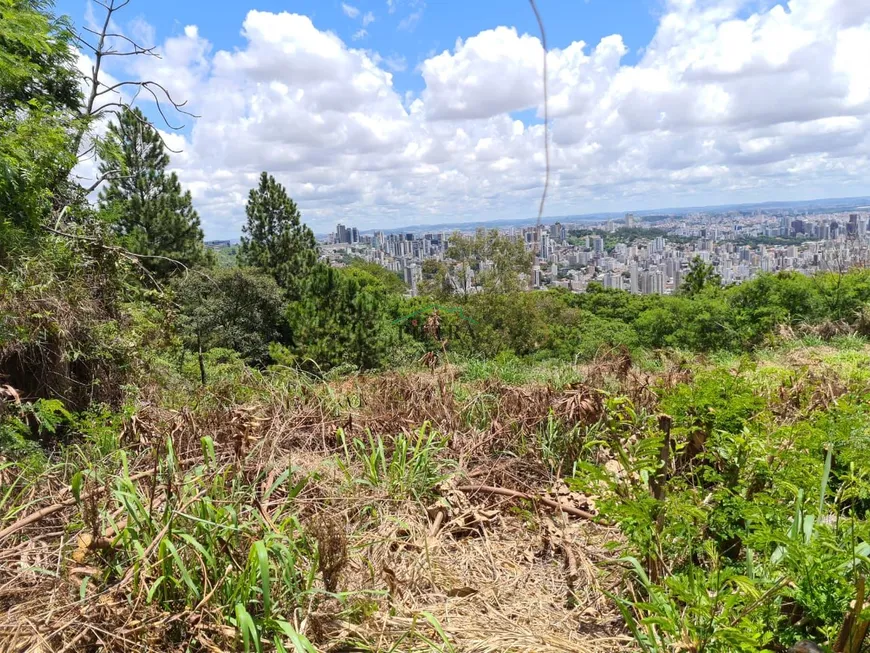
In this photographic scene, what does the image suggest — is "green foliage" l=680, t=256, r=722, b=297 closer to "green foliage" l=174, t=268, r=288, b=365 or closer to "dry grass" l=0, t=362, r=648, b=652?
"green foliage" l=174, t=268, r=288, b=365

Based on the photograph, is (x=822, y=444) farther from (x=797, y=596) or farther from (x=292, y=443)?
(x=292, y=443)

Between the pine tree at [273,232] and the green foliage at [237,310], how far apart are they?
3.82 meters

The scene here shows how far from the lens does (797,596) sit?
1094 millimetres

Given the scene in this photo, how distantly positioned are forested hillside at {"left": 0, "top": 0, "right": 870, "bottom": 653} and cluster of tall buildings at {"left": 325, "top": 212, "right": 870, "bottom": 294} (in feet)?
41.1

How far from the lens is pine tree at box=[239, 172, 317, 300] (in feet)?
79.5

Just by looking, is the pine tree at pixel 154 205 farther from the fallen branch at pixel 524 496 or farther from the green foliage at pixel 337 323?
the fallen branch at pixel 524 496

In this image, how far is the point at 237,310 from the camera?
19281 mm

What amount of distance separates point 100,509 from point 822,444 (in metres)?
2.19

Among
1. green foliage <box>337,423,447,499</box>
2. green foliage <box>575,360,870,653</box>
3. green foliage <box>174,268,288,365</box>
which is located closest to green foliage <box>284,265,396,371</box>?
green foliage <box>174,268,288,365</box>

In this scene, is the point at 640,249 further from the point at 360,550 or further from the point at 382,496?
the point at 360,550

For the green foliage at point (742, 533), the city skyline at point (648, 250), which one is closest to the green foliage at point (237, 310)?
the city skyline at point (648, 250)

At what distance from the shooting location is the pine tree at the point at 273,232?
24219mm

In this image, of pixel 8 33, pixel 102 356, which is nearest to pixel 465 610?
pixel 102 356


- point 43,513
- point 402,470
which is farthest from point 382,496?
point 43,513
